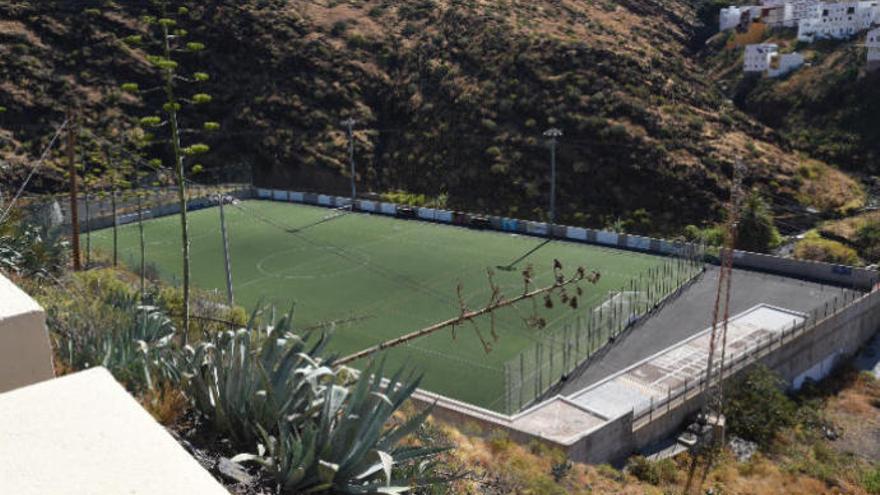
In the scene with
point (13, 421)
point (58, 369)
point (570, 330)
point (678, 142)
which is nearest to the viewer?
point (13, 421)

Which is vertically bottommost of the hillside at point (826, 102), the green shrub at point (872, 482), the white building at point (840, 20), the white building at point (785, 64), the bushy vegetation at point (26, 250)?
the green shrub at point (872, 482)

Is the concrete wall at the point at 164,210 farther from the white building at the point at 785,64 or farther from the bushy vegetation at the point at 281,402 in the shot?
the white building at the point at 785,64

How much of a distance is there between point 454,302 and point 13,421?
3025 centimetres

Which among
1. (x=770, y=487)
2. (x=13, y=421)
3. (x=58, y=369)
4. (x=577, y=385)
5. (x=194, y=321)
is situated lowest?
(x=770, y=487)

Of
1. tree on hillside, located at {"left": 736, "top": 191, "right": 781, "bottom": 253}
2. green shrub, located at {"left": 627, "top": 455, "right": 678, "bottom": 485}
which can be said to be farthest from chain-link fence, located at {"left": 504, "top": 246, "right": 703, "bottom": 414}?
tree on hillside, located at {"left": 736, "top": 191, "right": 781, "bottom": 253}

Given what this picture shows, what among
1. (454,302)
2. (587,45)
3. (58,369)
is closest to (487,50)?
(587,45)

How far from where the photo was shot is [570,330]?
30.0m

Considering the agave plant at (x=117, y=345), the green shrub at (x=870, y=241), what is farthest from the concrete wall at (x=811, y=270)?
the agave plant at (x=117, y=345)

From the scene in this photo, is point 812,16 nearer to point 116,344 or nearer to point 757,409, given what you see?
point 757,409

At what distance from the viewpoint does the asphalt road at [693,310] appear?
27.4 metres

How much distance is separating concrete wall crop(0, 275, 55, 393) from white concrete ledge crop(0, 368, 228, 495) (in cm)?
82

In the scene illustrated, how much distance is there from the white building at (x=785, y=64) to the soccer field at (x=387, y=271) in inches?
1730

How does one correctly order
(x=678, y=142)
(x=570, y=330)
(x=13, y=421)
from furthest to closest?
(x=678, y=142) → (x=570, y=330) → (x=13, y=421)

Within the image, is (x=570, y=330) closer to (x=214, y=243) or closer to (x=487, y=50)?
(x=214, y=243)
